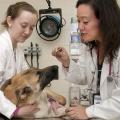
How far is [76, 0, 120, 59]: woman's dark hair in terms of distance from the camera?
1552 millimetres

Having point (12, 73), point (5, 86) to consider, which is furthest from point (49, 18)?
point (5, 86)

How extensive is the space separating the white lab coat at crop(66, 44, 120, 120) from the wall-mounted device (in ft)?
3.13

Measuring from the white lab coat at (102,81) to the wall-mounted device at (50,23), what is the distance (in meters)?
0.96

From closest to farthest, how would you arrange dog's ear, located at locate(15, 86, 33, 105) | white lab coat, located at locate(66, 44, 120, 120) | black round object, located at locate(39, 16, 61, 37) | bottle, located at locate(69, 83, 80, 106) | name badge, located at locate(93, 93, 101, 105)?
white lab coat, located at locate(66, 44, 120, 120), dog's ear, located at locate(15, 86, 33, 105), name badge, located at locate(93, 93, 101, 105), bottle, located at locate(69, 83, 80, 106), black round object, located at locate(39, 16, 61, 37)

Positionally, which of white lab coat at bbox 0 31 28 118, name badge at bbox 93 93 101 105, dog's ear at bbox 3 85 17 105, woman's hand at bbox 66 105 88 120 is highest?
white lab coat at bbox 0 31 28 118

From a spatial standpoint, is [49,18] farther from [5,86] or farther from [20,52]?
[5,86]

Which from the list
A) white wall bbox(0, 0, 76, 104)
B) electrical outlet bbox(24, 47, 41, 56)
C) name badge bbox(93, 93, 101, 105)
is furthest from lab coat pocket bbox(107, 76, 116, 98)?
electrical outlet bbox(24, 47, 41, 56)

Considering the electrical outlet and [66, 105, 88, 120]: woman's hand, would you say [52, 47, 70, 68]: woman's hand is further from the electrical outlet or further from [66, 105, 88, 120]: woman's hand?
the electrical outlet

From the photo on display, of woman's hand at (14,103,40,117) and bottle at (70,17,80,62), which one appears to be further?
bottle at (70,17,80,62)

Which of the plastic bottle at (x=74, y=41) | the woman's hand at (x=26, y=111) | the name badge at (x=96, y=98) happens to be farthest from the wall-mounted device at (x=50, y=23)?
the woman's hand at (x=26, y=111)

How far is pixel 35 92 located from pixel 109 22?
0.60m

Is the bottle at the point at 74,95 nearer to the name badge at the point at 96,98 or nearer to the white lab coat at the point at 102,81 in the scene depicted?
the white lab coat at the point at 102,81

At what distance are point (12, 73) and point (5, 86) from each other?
18 cm

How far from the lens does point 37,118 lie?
1659 mm
